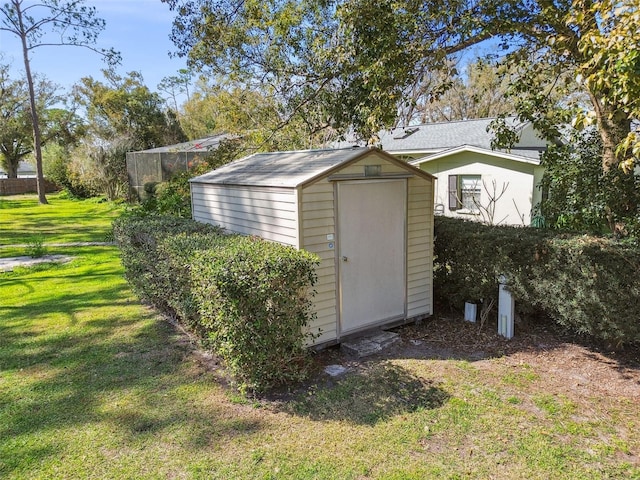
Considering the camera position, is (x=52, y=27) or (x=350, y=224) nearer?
(x=350, y=224)

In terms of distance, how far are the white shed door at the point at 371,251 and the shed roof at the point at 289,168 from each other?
28cm

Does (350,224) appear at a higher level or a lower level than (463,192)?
lower

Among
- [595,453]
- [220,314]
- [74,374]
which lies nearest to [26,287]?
[74,374]

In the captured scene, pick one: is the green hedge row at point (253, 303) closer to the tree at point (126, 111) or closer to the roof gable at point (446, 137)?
the roof gable at point (446, 137)

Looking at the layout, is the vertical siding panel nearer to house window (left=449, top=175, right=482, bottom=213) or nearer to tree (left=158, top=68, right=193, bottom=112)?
house window (left=449, top=175, right=482, bottom=213)

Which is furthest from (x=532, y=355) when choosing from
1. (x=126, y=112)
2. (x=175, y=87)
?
(x=175, y=87)

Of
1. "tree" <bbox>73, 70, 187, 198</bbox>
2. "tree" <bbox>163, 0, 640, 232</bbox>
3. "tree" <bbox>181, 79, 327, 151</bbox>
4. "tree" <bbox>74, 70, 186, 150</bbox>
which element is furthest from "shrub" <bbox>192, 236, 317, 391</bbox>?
"tree" <bbox>74, 70, 186, 150</bbox>

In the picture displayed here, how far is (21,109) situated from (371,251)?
36.5 m

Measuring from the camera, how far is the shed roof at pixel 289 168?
4.58m

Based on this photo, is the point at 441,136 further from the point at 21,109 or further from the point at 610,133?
the point at 21,109

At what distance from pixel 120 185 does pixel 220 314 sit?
19892 mm

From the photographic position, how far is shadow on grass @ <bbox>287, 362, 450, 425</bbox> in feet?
11.5

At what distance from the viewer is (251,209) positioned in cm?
523

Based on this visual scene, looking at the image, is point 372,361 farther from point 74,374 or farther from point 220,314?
point 74,374
